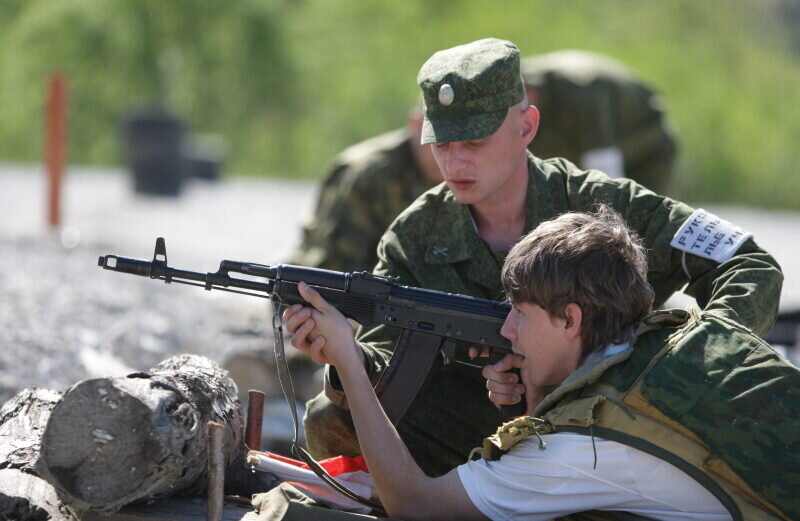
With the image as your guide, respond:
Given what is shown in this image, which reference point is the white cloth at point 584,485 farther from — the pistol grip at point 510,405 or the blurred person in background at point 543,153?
the blurred person in background at point 543,153

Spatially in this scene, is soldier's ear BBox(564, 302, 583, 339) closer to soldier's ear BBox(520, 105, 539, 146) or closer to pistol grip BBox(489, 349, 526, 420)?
pistol grip BBox(489, 349, 526, 420)

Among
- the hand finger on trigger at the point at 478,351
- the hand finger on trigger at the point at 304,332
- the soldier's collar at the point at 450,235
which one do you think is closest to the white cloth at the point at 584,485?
the hand finger on trigger at the point at 478,351

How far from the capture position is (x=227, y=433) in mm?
3867

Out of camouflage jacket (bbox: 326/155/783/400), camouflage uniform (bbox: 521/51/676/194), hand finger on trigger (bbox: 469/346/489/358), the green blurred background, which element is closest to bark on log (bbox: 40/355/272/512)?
camouflage jacket (bbox: 326/155/783/400)

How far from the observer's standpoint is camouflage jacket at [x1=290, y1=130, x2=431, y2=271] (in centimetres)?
786

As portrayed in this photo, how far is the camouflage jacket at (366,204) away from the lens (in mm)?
7855

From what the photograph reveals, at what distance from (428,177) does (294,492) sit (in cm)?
440

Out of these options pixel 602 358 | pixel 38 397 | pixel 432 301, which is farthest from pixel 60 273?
pixel 602 358

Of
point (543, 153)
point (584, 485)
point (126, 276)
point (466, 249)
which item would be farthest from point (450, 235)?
point (126, 276)

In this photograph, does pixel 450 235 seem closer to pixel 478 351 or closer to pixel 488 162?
pixel 488 162

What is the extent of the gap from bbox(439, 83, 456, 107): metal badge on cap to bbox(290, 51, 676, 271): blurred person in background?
3.17m

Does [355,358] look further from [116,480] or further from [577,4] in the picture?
[577,4]

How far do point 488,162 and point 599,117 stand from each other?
203 inches

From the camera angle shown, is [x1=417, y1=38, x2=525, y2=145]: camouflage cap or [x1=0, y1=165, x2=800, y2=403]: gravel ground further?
[x1=0, y1=165, x2=800, y2=403]: gravel ground
